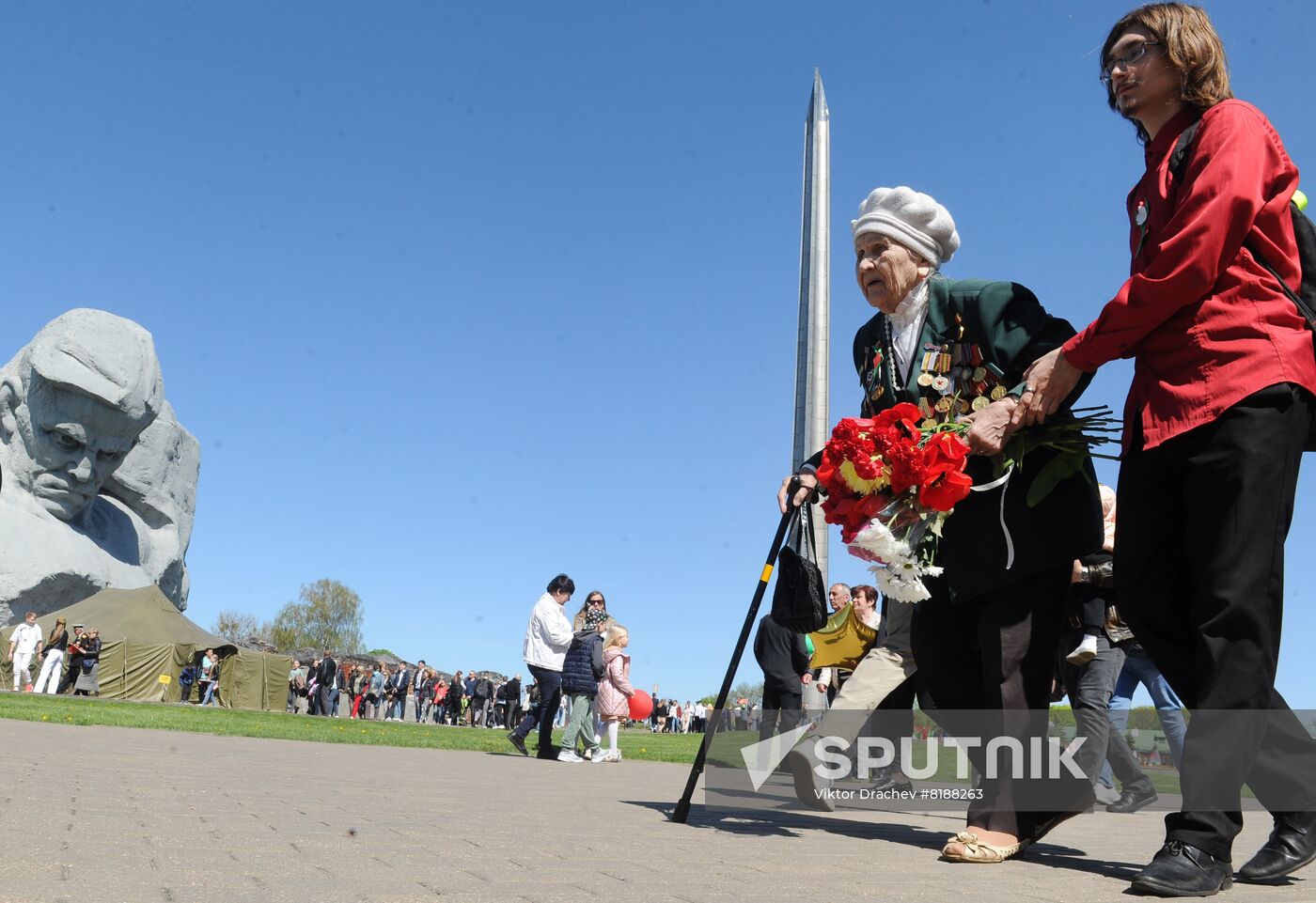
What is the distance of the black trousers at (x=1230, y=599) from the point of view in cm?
285

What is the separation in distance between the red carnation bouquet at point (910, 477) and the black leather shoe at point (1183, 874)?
1039 millimetres

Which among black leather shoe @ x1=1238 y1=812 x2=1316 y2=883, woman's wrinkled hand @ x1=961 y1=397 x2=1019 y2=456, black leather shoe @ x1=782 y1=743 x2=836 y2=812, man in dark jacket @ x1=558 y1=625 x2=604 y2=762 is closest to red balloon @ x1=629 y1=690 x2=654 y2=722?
man in dark jacket @ x1=558 y1=625 x2=604 y2=762

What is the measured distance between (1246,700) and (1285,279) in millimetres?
1102

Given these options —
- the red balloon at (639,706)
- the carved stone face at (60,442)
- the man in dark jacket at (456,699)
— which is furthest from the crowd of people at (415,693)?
the red balloon at (639,706)

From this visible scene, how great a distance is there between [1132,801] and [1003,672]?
369 centimetres

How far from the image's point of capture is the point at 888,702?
18.2 feet

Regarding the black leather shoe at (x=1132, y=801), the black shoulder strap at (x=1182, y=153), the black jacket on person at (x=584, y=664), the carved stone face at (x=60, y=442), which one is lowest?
the black leather shoe at (x=1132, y=801)

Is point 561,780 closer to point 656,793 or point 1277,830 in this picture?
point 656,793

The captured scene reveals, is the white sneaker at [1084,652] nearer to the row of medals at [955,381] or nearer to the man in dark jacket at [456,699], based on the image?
the row of medals at [955,381]

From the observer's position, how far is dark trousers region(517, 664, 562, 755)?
1112cm

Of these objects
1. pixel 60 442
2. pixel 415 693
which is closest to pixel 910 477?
pixel 415 693

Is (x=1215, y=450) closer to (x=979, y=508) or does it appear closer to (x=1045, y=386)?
(x=1045, y=386)

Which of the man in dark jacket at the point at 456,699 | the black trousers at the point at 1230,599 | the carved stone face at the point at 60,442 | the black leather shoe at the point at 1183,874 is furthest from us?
the carved stone face at the point at 60,442

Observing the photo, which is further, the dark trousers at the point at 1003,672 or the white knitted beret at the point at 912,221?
the white knitted beret at the point at 912,221
